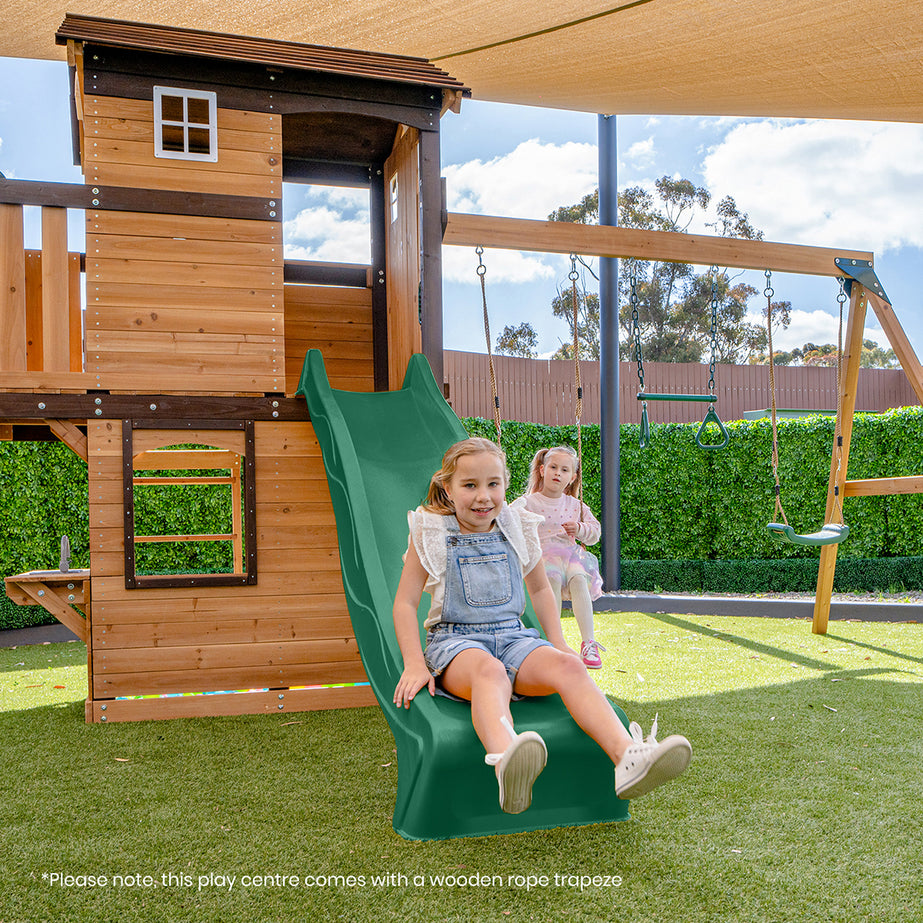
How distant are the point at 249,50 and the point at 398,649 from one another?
3.57m

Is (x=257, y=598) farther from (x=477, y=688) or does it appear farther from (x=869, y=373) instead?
(x=869, y=373)

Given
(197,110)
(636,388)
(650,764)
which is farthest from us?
(636,388)

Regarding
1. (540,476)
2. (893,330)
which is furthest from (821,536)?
(540,476)

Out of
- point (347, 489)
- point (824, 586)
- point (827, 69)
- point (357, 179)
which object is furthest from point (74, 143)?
point (824, 586)

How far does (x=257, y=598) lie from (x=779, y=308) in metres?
24.5

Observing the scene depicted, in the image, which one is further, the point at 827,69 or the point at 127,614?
the point at 827,69

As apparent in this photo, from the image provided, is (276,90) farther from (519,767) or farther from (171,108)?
(519,767)

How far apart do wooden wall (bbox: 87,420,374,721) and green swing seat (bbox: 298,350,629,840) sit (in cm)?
61

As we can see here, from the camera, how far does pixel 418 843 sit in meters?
2.68

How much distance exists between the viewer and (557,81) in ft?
22.4

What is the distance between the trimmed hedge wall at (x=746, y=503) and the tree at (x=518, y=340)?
44.7 feet

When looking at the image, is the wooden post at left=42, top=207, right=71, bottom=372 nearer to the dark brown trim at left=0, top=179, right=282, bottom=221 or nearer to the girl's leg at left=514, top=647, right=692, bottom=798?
the dark brown trim at left=0, top=179, right=282, bottom=221

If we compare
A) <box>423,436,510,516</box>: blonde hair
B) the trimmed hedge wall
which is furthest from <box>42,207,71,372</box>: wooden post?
the trimmed hedge wall

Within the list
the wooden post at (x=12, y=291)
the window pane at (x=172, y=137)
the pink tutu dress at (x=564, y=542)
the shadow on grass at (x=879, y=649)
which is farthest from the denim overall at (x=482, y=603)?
the shadow on grass at (x=879, y=649)
